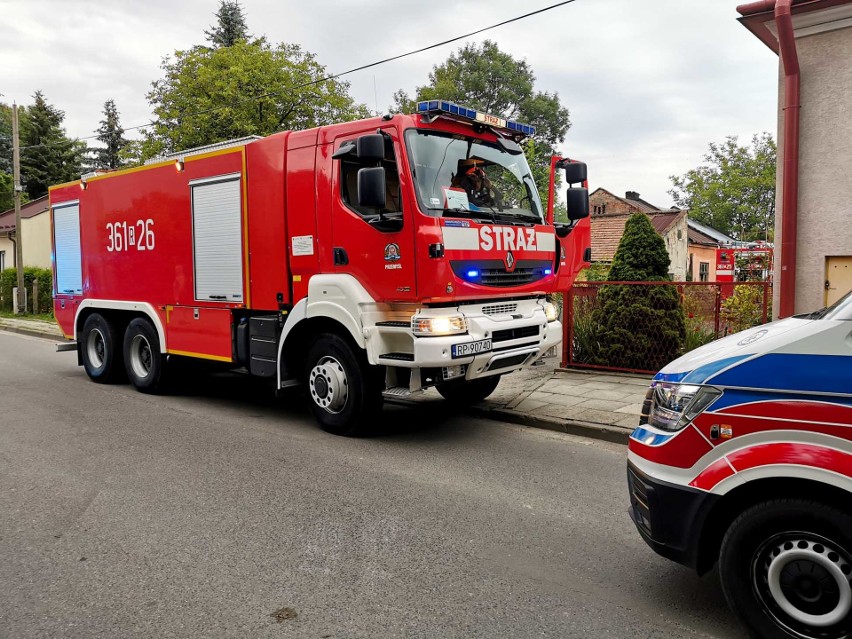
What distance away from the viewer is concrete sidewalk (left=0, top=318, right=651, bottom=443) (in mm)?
6781

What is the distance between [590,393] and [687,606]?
515 cm

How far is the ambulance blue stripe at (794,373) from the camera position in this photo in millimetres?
2574

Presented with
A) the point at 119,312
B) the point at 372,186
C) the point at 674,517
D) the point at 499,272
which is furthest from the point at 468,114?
the point at 119,312

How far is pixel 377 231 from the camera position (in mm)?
6062

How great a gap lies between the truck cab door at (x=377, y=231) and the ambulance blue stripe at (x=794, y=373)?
3.40m

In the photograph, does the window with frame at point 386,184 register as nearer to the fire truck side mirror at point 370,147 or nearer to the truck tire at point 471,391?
the fire truck side mirror at point 370,147

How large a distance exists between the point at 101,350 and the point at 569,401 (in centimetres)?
688

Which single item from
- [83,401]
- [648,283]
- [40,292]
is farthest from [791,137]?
[40,292]

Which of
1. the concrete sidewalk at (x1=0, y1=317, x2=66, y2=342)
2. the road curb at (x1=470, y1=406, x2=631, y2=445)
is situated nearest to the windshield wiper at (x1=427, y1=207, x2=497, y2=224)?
the road curb at (x1=470, y1=406, x2=631, y2=445)

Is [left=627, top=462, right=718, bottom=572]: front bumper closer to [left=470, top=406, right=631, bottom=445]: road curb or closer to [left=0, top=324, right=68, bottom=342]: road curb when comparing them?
[left=470, top=406, right=631, bottom=445]: road curb

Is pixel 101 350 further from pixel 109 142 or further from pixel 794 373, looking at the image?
pixel 109 142

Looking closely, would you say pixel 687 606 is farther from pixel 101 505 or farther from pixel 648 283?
pixel 648 283

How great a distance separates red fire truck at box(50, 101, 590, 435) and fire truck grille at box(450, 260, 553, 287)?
18mm

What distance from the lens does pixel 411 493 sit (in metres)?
4.94
